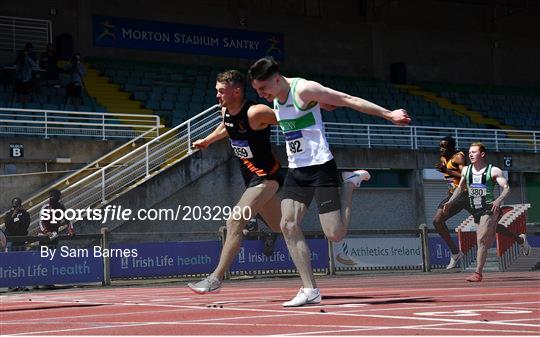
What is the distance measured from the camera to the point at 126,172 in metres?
26.2

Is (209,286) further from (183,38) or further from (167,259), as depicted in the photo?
(183,38)

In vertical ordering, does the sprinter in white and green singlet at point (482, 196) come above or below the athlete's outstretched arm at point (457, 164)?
below

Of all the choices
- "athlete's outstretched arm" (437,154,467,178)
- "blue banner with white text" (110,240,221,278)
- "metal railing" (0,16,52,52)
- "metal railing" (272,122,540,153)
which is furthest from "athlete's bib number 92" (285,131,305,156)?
"metal railing" (0,16,52,52)

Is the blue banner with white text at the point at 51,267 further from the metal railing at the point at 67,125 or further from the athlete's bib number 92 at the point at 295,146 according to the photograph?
the athlete's bib number 92 at the point at 295,146

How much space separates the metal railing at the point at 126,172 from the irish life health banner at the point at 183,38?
10.3 m

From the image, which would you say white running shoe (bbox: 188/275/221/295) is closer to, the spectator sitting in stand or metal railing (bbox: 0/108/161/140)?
metal railing (bbox: 0/108/161/140)

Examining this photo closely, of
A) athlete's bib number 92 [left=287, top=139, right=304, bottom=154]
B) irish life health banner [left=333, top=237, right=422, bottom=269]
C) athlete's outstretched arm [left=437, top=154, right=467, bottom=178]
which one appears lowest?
irish life health banner [left=333, top=237, right=422, bottom=269]

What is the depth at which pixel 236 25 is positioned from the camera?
40531 millimetres

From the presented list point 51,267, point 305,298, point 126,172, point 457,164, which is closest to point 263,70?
point 305,298

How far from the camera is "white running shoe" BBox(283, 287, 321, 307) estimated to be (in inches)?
343

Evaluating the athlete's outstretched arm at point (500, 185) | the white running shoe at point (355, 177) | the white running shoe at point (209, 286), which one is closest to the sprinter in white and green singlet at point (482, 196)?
the athlete's outstretched arm at point (500, 185)

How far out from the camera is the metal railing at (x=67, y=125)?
2619cm

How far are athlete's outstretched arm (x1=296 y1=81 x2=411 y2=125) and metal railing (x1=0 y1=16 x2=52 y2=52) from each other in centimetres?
2720

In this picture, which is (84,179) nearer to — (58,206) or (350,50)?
(58,206)
